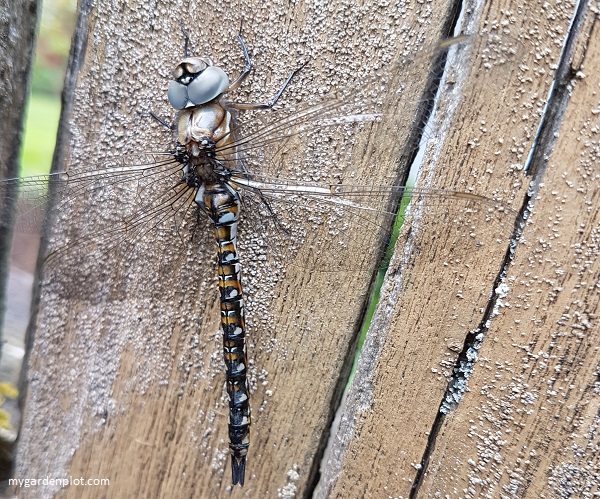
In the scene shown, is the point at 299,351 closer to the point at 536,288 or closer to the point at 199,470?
the point at 199,470

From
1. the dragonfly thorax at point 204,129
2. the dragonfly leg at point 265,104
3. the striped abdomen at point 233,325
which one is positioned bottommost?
the striped abdomen at point 233,325

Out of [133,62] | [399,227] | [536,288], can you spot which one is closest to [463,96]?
[399,227]

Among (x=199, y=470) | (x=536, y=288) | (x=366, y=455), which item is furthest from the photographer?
(x=199, y=470)

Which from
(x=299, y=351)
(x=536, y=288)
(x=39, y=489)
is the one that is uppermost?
(x=536, y=288)

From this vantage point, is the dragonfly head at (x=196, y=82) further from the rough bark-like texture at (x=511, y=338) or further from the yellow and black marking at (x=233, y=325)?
the rough bark-like texture at (x=511, y=338)

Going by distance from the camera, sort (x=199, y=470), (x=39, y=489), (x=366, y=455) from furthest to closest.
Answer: (x=39, y=489)
(x=199, y=470)
(x=366, y=455)

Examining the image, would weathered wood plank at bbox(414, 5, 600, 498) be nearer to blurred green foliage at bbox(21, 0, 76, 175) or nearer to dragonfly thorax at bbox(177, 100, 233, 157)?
dragonfly thorax at bbox(177, 100, 233, 157)

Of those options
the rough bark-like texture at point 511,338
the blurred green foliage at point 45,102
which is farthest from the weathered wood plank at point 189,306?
the blurred green foliage at point 45,102
